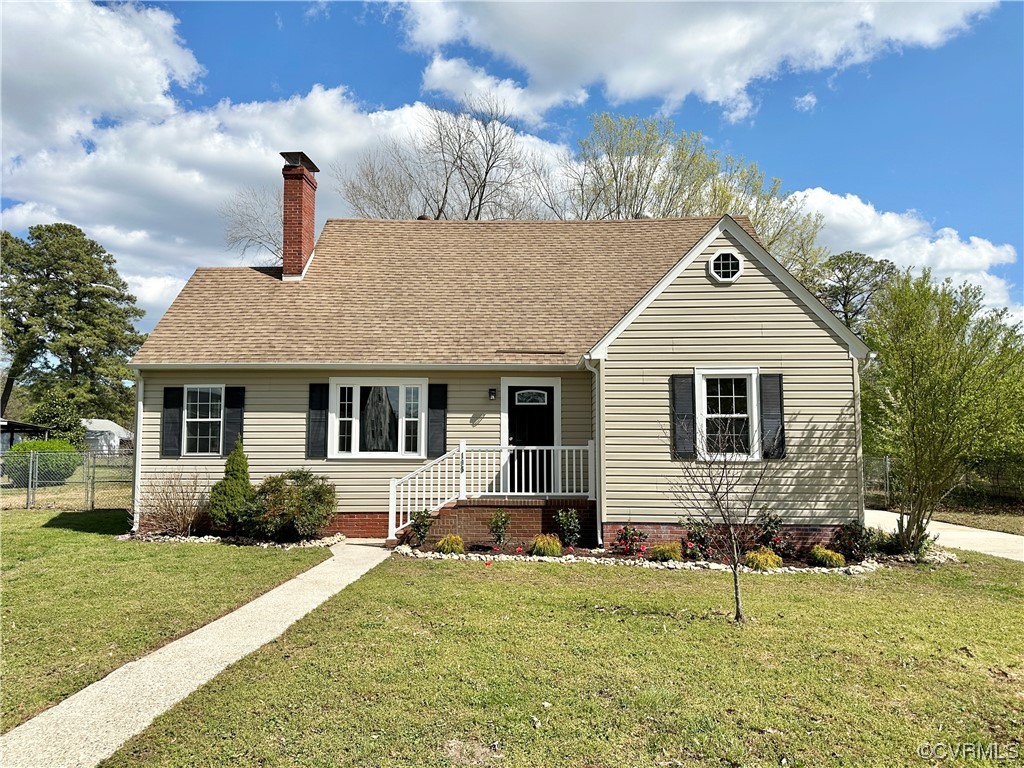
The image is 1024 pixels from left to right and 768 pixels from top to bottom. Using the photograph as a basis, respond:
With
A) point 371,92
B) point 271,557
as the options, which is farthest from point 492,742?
point 371,92

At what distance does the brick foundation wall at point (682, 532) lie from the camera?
10.1 metres

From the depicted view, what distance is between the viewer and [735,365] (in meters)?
10.4

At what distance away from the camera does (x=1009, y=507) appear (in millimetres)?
17578

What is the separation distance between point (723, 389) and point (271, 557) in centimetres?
825

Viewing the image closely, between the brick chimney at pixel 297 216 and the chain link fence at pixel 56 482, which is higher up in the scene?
the brick chimney at pixel 297 216

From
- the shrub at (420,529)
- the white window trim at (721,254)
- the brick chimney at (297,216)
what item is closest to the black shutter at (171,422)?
the brick chimney at (297,216)

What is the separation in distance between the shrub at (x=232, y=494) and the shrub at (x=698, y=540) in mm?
8115

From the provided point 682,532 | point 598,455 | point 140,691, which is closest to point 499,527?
point 598,455

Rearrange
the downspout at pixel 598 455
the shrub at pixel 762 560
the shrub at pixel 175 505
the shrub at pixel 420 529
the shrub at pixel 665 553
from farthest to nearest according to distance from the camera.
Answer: the shrub at pixel 175 505
the shrub at pixel 420 529
the downspout at pixel 598 455
the shrub at pixel 665 553
the shrub at pixel 762 560

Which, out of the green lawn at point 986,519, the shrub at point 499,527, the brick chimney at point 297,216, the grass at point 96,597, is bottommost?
the green lawn at point 986,519

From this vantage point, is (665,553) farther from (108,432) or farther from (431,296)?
(108,432)

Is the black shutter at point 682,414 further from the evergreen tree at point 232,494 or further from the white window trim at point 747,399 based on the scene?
the evergreen tree at point 232,494

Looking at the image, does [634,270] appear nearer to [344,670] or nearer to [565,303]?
[565,303]

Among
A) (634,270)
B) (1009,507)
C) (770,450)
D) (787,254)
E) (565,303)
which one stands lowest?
(1009,507)
